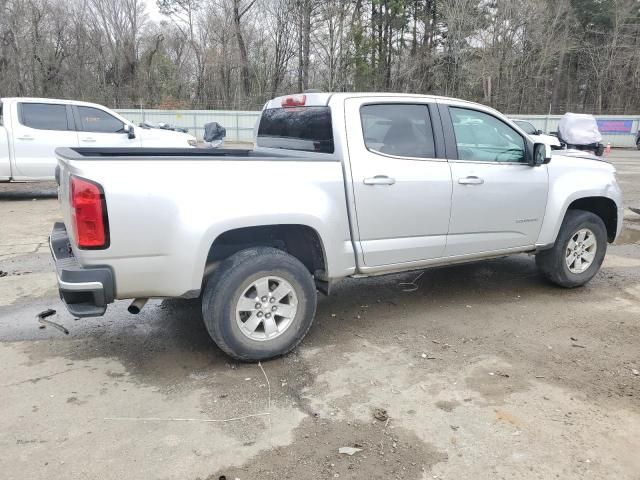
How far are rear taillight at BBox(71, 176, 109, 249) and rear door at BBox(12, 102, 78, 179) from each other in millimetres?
7662

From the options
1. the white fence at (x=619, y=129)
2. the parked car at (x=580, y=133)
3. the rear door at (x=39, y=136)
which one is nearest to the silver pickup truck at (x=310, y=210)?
the rear door at (x=39, y=136)

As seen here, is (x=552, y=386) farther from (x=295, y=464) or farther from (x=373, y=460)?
(x=295, y=464)

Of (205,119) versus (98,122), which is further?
(205,119)

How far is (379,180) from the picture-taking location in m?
4.01

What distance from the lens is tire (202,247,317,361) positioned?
351 cm

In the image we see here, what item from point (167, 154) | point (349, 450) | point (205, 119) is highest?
point (205, 119)

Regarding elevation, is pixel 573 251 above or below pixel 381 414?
above

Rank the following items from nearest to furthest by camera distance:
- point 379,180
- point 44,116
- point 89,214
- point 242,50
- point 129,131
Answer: point 89,214
point 379,180
point 44,116
point 129,131
point 242,50

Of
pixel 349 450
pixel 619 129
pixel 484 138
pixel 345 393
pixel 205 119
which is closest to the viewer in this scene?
pixel 349 450

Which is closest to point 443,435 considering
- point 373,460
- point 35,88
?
point 373,460

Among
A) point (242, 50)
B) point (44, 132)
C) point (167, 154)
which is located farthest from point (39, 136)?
point (242, 50)

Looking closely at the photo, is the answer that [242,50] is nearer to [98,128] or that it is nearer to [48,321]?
[98,128]

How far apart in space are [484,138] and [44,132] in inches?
339

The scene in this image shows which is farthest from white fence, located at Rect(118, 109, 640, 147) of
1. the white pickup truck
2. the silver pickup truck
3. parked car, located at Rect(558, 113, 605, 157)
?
the silver pickup truck
